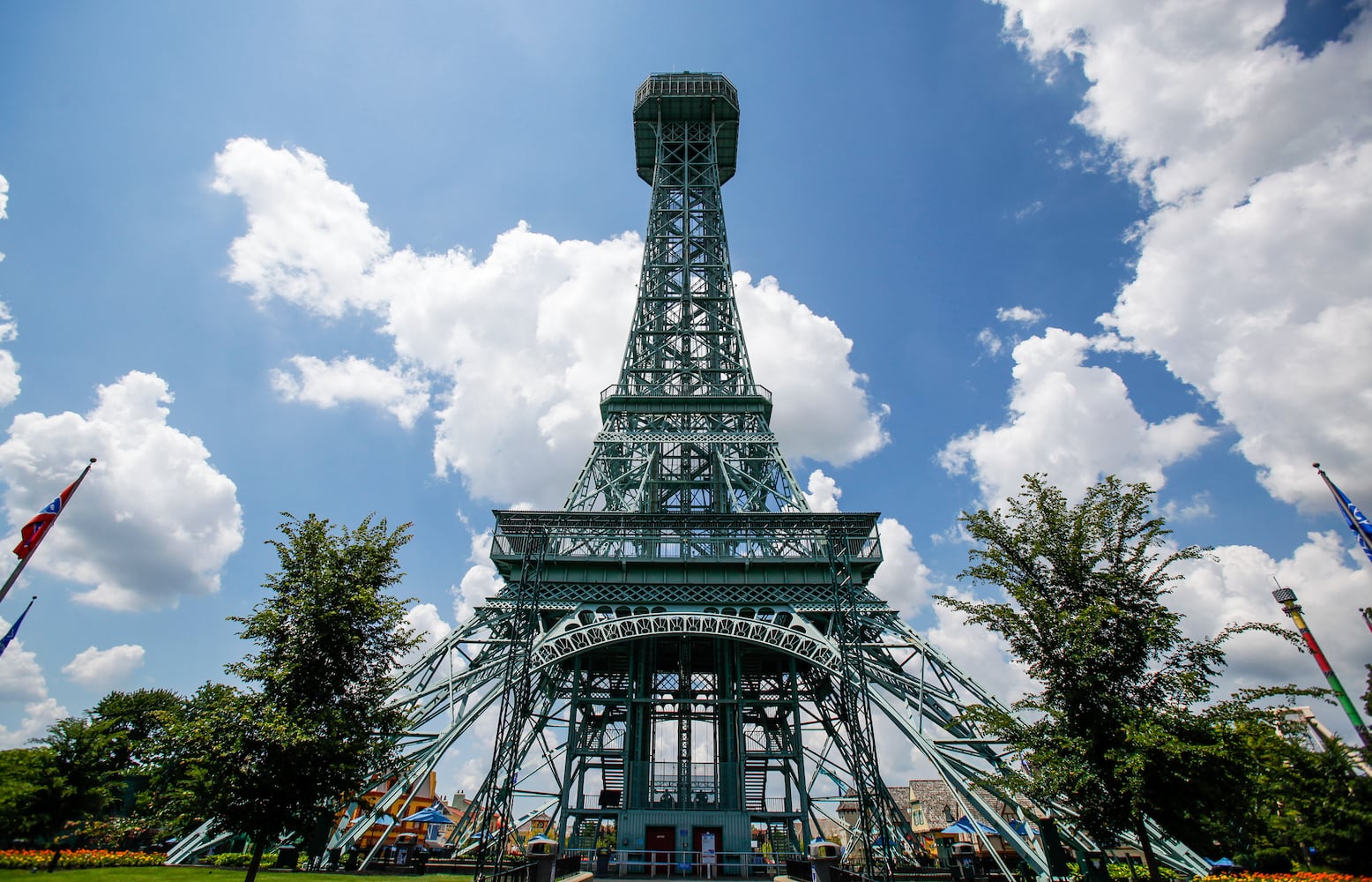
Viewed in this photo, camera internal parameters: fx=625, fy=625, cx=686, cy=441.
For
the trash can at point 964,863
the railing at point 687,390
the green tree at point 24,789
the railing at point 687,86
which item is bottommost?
the trash can at point 964,863

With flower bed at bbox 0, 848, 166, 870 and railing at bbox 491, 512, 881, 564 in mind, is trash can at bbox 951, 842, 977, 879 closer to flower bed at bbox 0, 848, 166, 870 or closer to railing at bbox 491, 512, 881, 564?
railing at bbox 491, 512, 881, 564

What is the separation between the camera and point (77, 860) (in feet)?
63.4

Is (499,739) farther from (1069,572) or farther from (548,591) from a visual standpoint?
(1069,572)

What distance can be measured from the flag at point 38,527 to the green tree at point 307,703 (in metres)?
4.57

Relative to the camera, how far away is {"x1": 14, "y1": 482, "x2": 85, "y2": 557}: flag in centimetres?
1389

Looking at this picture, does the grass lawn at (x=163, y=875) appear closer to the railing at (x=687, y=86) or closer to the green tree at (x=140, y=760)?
the green tree at (x=140, y=760)

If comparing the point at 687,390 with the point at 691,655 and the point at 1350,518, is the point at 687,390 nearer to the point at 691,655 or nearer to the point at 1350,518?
the point at 691,655

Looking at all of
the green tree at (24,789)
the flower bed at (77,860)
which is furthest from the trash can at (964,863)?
the green tree at (24,789)

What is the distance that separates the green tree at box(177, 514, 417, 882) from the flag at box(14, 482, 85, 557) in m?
4.57

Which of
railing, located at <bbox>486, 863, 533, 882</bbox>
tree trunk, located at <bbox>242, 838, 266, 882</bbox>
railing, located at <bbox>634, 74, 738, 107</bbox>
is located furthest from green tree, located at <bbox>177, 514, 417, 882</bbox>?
railing, located at <bbox>634, 74, 738, 107</bbox>

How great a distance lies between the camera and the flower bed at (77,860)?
57.7ft

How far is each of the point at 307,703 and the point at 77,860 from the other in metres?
13.7

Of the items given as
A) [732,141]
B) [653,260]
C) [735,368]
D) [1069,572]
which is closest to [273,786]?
[1069,572]

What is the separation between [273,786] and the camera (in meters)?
12.9
